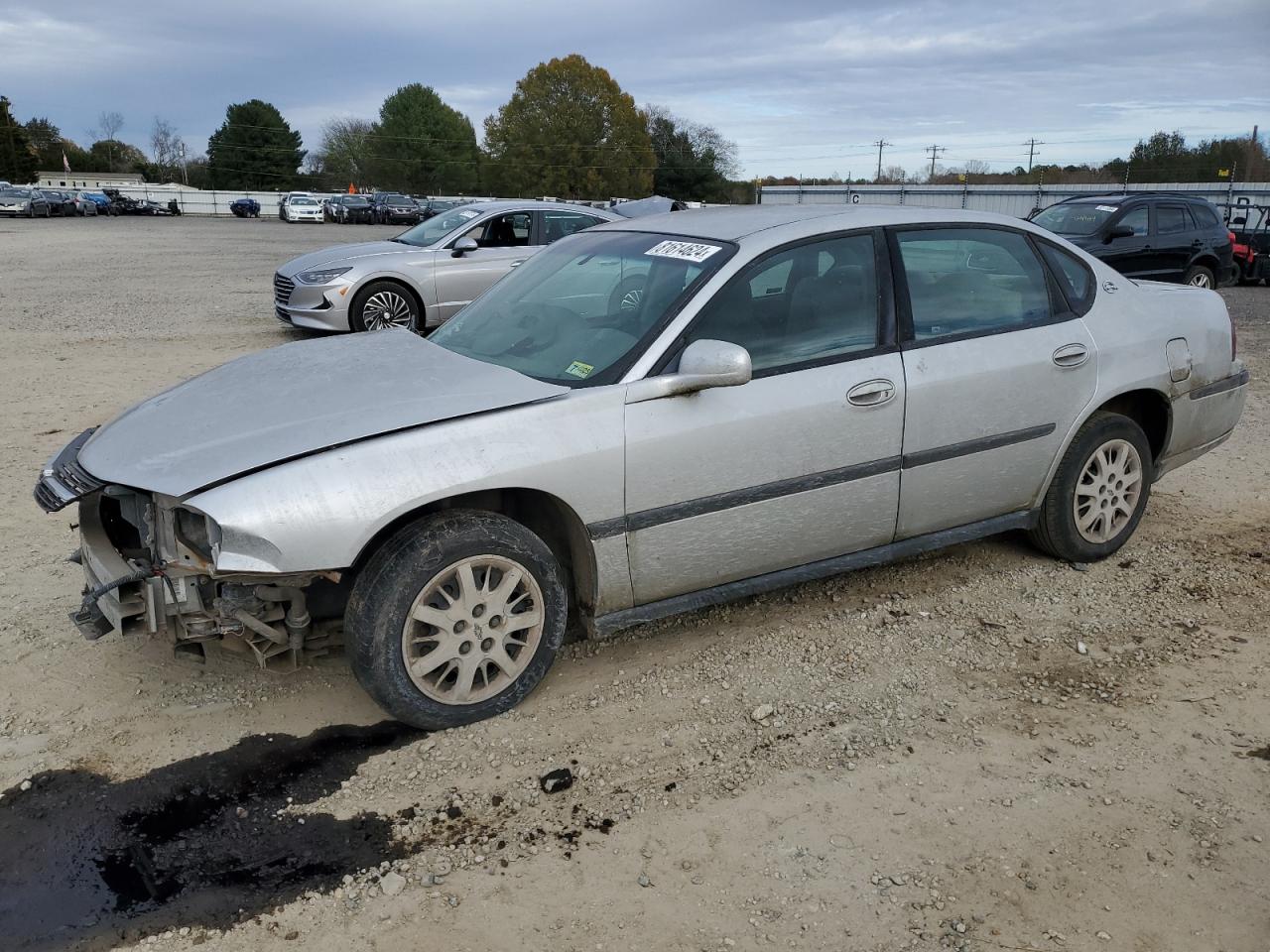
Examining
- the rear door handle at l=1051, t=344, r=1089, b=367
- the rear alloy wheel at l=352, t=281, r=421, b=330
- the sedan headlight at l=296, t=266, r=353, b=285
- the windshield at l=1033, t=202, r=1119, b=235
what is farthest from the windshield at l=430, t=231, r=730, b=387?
the windshield at l=1033, t=202, r=1119, b=235

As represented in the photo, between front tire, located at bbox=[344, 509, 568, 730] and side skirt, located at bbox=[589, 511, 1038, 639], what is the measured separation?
26 centimetres

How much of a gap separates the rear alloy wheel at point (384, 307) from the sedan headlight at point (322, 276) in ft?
1.02

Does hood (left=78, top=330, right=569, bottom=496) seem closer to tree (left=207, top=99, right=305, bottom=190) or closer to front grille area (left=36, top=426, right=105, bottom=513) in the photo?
front grille area (left=36, top=426, right=105, bottom=513)

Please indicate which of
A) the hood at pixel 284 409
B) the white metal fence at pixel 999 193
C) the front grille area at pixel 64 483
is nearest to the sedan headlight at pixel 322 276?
the hood at pixel 284 409

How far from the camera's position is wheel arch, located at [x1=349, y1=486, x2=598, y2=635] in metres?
3.27

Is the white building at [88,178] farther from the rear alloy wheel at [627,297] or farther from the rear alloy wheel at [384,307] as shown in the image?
the rear alloy wheel at [627,297]

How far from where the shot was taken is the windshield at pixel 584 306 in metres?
3.60

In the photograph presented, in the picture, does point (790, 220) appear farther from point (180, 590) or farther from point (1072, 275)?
point (180, 590)

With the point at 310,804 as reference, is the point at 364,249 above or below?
above

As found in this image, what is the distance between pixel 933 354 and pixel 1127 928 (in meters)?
2.22

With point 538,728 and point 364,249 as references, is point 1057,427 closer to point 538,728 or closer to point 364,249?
point 538,728

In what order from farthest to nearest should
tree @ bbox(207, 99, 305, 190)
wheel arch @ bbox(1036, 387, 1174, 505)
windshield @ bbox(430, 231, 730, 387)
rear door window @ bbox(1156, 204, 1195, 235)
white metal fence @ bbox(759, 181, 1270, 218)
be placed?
tree @ bbox(207, 99, 305, 190) → white metal fence @ bbox(759, 181, 1270, 218) → rear door window @ bbox(1156, 204, 1195, 235) → wheel arch @ bbox(1036, 387, 1174, 505) → windshield @ bbox(430, 231, 730, 387)

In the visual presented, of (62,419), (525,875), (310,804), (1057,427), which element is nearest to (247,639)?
(310,804)

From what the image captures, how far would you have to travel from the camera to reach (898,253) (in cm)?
407
